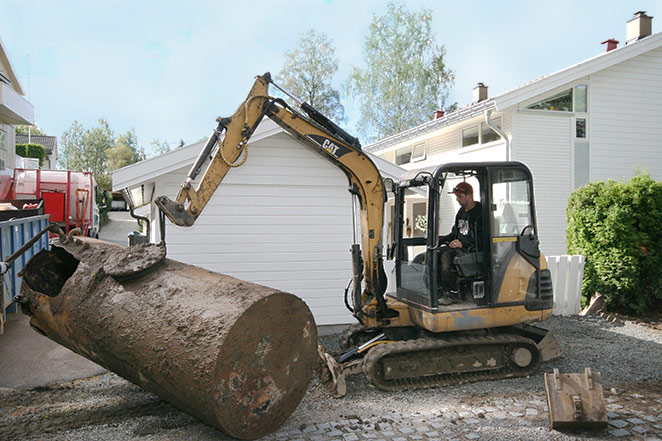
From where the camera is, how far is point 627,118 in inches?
565

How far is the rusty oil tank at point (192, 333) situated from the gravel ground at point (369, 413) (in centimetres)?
62

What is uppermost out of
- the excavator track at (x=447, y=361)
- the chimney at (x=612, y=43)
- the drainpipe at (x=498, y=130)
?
the chimney at (x=612, y=43)

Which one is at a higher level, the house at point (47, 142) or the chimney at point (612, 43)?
the house at point (47, 142)

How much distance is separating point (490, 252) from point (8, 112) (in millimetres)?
18112

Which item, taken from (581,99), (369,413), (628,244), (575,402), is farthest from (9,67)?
(575,402)

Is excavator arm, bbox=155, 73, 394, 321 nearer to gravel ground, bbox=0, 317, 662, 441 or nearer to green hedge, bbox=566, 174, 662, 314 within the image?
gravel ground, bbox=0, 317, 662, 441

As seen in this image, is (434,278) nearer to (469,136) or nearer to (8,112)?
(469,136)

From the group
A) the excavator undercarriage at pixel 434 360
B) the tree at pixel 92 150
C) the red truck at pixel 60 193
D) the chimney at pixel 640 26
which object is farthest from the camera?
the tree at pixel 92 150

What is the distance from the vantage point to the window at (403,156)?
1968cm

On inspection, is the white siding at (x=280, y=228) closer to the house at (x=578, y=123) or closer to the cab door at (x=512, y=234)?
the cab door at (x=512, y=234)

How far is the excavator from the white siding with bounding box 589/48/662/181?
9.33 m

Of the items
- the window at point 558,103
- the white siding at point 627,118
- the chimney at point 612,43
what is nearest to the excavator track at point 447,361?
the window at point 558,103

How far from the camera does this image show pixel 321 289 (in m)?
8.70

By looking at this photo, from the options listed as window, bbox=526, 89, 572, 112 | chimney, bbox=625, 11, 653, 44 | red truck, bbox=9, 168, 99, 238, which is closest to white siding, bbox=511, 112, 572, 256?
window, bbox=526, 89, 572, 112
